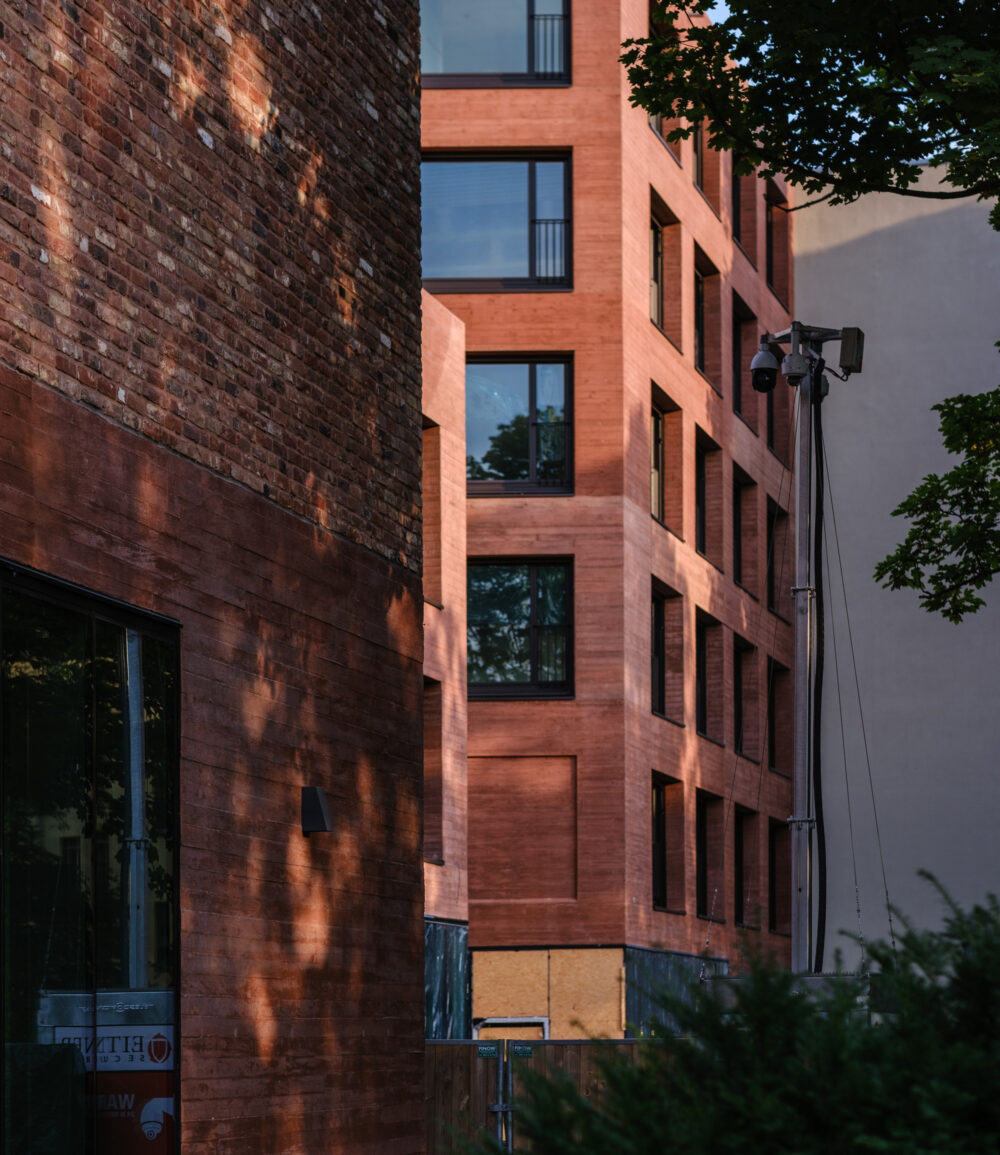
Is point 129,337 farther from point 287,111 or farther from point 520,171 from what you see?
point 520,171

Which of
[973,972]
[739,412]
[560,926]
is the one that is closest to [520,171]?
[739,412]

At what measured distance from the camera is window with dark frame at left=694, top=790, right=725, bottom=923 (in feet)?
123

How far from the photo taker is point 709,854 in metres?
37.7

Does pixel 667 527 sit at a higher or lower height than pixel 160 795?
higher

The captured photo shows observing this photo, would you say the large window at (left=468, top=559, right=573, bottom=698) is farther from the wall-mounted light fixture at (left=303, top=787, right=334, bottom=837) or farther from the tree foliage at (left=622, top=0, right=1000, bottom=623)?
the wall-mounted light fixture at (left=303, top=787, right=334, bottom=837)

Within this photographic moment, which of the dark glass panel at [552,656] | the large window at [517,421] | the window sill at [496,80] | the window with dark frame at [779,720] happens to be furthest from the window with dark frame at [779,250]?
the dark glass panel at [552,656]

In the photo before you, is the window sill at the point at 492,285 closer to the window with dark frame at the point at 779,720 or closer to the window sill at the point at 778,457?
the window sill at the point at 778,457

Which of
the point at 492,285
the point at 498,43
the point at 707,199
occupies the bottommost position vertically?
the point at 492,285

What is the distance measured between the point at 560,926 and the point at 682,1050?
27.3 m

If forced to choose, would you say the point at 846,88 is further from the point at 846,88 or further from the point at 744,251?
the point at 744,251

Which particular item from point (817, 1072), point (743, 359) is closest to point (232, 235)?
point (817, 1072)

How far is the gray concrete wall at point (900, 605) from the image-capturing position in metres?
42.2

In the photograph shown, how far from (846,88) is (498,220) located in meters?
21.0

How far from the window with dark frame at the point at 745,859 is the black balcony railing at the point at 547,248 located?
40.3 feet
